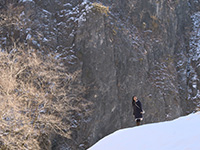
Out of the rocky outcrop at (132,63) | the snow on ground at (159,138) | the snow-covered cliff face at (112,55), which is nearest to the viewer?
the snow on ground at (159,138)

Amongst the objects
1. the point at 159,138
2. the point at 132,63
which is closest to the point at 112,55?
the point at 132,63

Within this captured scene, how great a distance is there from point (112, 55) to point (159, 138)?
12.5 metres

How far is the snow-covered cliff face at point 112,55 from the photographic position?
616 inches

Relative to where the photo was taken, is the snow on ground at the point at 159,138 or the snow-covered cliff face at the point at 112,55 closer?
the snow on ground at the point at 159,138

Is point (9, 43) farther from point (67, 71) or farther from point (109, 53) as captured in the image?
point (109, 53)

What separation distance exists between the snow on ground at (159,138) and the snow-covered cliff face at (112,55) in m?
8.48

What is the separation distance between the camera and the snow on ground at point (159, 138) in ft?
14.7

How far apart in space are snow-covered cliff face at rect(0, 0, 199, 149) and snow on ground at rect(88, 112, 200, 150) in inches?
334

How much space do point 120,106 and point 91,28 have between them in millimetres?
6571

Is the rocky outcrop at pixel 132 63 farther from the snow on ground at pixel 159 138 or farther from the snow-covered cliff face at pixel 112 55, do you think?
the snow on ground at pixel 159 138

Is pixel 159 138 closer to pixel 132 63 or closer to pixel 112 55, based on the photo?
pixel 112 55

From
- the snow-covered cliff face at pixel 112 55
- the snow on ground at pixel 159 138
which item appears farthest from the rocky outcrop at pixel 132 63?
the snow on ground at pixel 159 138

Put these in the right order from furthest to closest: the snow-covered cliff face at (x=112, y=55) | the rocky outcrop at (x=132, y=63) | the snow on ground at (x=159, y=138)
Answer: the rocky outcrop at (x=132, y=63) < the snow-covered cliff face at (x=112, y=55) < the snow on ground at (x=159, y=138)

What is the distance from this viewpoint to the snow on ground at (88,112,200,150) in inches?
177
